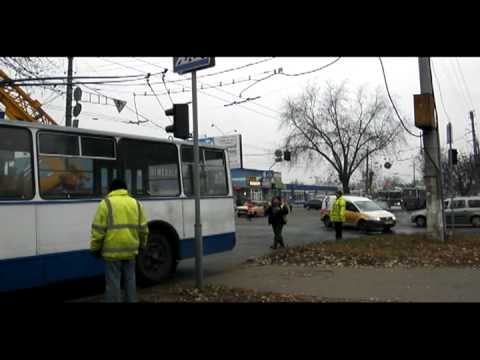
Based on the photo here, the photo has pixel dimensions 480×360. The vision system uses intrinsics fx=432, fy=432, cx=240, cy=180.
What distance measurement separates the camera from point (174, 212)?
28.8ft

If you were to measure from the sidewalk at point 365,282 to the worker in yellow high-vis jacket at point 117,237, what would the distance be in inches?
111

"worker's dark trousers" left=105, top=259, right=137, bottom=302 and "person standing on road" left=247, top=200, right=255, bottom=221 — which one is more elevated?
"worker's dark trousers" left=105, top=259, right=137, bottom=302

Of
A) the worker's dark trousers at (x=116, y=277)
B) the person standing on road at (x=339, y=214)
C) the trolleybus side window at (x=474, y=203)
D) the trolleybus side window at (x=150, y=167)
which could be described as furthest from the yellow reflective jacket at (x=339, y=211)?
the trolleybus side window at (x=474, y=203)

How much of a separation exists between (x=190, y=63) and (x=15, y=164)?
3.13 meters

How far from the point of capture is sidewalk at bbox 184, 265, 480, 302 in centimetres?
690

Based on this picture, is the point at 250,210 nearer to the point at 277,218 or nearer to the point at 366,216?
the point at 366,216

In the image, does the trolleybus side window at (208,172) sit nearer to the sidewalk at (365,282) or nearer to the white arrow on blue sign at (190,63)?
the sidewalk at (365,282)

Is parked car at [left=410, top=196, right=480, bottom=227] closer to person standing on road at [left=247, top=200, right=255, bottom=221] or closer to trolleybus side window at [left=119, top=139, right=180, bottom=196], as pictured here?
person standing on road at [left=247, top=200, right=255, bottom=221]

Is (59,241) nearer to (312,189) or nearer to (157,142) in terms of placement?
(157,142)

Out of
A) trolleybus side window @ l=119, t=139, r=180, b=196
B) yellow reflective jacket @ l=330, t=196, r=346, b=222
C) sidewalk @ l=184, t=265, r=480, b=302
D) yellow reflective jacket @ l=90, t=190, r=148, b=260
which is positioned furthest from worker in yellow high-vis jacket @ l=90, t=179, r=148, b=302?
yellow reflective jacket @ l=330, t=196, r=346, b=222

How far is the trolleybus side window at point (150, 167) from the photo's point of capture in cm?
809
